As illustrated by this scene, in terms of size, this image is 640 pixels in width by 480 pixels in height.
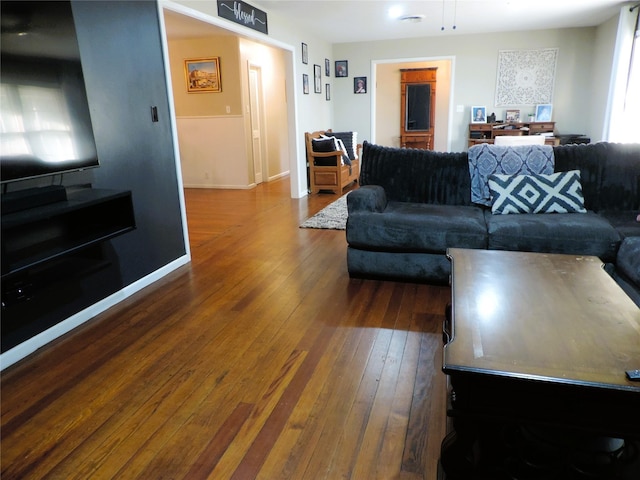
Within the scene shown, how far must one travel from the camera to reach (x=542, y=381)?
1152mm

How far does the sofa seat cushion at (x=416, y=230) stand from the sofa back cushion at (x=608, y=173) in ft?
2.73

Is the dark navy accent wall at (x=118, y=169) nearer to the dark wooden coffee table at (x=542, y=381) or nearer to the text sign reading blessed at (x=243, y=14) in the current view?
the text sign reading blessed at (x=243, y=14)

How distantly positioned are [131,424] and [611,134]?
6.37m

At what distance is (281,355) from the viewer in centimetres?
215

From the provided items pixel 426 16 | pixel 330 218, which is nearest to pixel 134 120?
pixel 330 218

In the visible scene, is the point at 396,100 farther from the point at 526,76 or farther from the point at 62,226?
the point at 62,226

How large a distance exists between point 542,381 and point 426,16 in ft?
18.3

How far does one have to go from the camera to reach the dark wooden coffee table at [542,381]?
1.16 m

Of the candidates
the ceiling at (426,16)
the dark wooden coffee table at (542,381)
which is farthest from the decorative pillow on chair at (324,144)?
→ the dark wooden coffee table at (542,381)

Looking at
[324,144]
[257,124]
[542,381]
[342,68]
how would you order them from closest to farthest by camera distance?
[542,381]
[324,144]
[257,124]
[342,68]

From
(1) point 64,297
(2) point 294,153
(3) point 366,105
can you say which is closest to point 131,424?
(1) point 64,297

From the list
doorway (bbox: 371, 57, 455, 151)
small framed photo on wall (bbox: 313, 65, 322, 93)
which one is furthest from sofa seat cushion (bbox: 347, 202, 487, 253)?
doorway (bbox: 371, 57, 455, 151)

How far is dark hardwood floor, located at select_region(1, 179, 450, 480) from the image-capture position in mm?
1514

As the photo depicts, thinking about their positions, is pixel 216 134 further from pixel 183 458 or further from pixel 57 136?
pixel 183 458
